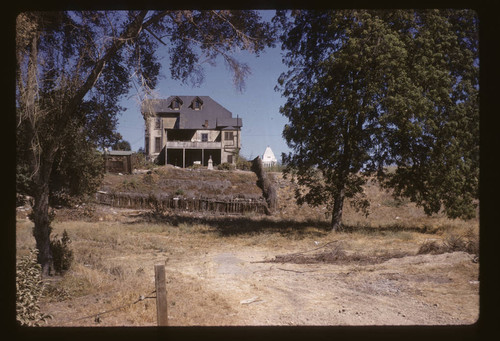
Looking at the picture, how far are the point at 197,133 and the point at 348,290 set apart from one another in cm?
3539

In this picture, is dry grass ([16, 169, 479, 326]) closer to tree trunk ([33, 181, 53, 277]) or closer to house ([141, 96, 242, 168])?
tree trunk ([33, 181, 53, 277])

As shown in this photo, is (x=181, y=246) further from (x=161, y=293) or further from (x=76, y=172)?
(x=161, y=293)

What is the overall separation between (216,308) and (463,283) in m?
5.51

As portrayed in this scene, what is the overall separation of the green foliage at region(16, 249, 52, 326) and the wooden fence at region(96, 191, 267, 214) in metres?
17.4

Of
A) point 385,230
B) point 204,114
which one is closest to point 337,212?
point 385,230

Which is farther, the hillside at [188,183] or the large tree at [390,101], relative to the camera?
the hillside at [188,183]

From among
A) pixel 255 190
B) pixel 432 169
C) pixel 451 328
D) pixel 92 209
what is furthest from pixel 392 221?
pixel 92 209

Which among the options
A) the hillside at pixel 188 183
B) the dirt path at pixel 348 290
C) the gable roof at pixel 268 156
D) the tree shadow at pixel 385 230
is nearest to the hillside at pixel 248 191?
the hillside at pixel 188 183

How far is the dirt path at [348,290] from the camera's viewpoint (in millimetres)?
5906

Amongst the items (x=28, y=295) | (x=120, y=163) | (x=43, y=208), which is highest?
(x=120, y=163)

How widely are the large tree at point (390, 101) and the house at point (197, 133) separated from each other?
78.5ft

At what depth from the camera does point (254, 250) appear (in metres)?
12.4

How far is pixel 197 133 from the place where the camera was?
1614 inches

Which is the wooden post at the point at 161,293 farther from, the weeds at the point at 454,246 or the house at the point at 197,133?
the house at the point at 197,133
